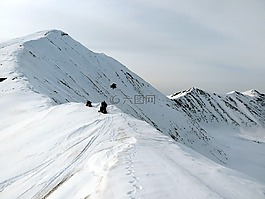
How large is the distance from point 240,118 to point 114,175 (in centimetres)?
10046

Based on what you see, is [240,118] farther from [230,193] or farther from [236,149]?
[230,193]

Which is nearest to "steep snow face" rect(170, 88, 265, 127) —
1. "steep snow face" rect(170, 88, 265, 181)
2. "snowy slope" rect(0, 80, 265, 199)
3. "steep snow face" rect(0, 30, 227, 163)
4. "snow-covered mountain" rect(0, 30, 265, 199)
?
"steep snow face" rect(170, 88, 265, 181)

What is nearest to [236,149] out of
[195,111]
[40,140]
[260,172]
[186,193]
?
[260,172]

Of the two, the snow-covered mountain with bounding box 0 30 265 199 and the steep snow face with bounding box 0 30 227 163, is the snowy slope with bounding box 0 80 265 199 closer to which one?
the snow-covered mountain with bounding box 0 30 265 199

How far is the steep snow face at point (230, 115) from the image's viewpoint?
73.8 m

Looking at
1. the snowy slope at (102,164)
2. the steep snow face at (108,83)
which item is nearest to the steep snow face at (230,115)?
the steep snow face at (108,83)

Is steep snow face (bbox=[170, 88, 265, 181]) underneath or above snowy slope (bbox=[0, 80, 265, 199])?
underneath

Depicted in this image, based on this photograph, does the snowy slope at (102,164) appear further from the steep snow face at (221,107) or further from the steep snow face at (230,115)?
the steep snow face at (221,107)

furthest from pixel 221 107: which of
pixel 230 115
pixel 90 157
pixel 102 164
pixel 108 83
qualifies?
pixel 102 164

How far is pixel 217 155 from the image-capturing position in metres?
53.2

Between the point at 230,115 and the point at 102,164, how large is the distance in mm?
99444

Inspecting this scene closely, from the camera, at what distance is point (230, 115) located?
334 ft

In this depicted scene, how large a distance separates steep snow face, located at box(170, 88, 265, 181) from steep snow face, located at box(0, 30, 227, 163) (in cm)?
1007

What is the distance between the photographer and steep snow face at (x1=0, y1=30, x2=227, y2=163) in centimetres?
4966
